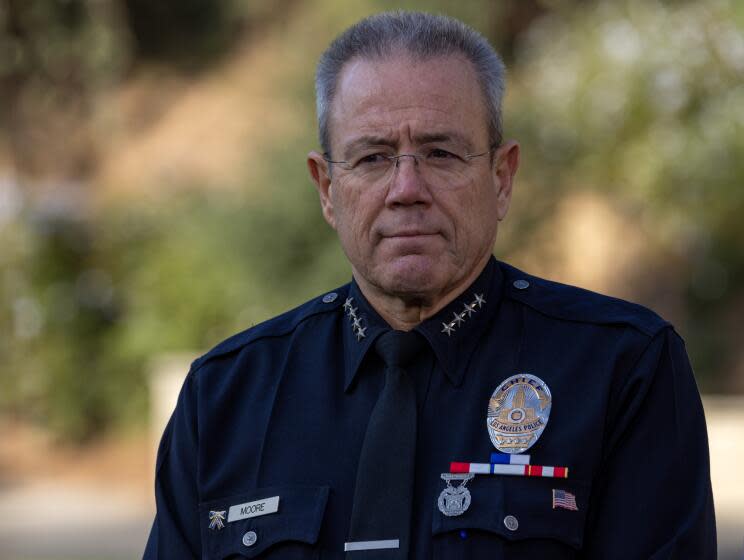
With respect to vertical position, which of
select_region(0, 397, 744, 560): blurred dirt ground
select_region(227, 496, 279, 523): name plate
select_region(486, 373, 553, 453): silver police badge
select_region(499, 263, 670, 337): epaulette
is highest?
select_region(0, 397, 744, 560): blurred dirt ground

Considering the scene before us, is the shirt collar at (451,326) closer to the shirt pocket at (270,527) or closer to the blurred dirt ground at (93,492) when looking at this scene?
the shirt pocket at (270,527)

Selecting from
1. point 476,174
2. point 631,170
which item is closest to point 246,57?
point 631,170

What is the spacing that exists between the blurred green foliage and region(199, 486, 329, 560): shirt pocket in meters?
8.71

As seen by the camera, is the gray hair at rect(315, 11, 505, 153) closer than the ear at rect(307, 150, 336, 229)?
Yes

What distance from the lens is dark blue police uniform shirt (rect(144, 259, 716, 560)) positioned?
94.2 inches

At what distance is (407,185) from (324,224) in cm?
932

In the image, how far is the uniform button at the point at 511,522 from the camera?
7.84 feet

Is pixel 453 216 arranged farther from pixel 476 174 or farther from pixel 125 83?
pixel 125 83

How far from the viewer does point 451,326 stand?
2721 millimetres

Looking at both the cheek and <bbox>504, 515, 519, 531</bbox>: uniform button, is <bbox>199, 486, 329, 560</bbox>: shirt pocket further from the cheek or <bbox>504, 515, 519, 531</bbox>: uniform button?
the cheek

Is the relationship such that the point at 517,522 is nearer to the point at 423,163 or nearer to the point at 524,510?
the point at 524,510

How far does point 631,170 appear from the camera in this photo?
13367 mm

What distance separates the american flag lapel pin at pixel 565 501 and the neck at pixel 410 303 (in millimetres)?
539

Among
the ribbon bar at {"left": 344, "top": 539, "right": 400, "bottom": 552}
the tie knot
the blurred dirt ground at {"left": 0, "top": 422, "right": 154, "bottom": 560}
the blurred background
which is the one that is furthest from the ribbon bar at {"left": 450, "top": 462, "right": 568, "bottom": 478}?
the blurred background
